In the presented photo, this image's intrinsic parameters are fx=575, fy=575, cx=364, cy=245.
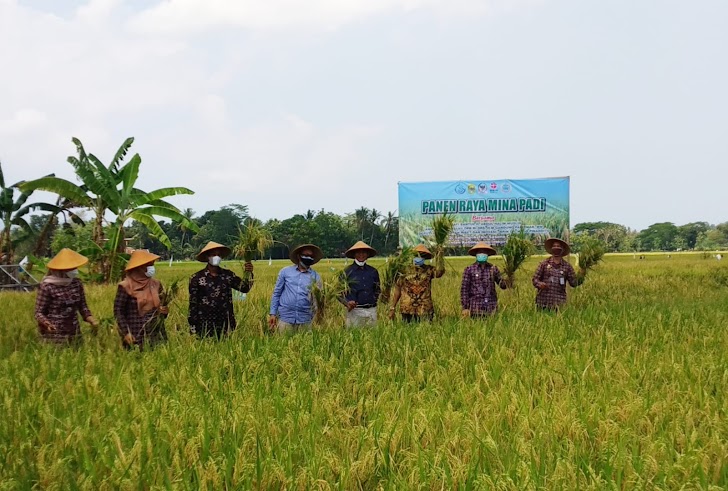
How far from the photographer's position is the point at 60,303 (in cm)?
504

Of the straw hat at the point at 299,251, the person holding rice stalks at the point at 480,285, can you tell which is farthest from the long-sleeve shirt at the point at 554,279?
the straw hat at the point at 299,251

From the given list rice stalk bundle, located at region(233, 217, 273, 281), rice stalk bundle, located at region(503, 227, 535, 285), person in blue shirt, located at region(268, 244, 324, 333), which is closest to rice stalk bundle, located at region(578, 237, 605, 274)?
rice stalk bundle, located at region(503, 227, 535, 285)

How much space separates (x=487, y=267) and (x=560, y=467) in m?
4.36

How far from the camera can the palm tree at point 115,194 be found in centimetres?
1312

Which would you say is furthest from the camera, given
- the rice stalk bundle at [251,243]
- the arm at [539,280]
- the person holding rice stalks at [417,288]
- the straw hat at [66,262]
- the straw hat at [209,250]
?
the arm at [539,280]

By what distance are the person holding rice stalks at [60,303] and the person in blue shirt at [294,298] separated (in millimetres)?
1724

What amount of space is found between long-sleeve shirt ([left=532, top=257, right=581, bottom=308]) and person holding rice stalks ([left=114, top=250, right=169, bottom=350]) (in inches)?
166

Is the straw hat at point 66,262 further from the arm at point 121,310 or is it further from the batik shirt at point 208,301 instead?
the batik shirt at point 208,301

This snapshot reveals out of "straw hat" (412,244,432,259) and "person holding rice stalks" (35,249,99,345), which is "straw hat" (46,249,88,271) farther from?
"straw hat" (412,244,432,259)

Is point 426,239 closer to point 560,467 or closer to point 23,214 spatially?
point 560,467

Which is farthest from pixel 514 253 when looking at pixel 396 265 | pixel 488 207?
pixel 488 207

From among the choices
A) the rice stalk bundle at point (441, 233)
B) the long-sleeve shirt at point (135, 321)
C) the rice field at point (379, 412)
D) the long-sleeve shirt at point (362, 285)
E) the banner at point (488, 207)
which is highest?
the banner at point (488, 207)

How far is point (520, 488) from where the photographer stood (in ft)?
7.06

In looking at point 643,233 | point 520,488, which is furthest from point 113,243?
point 643,233
